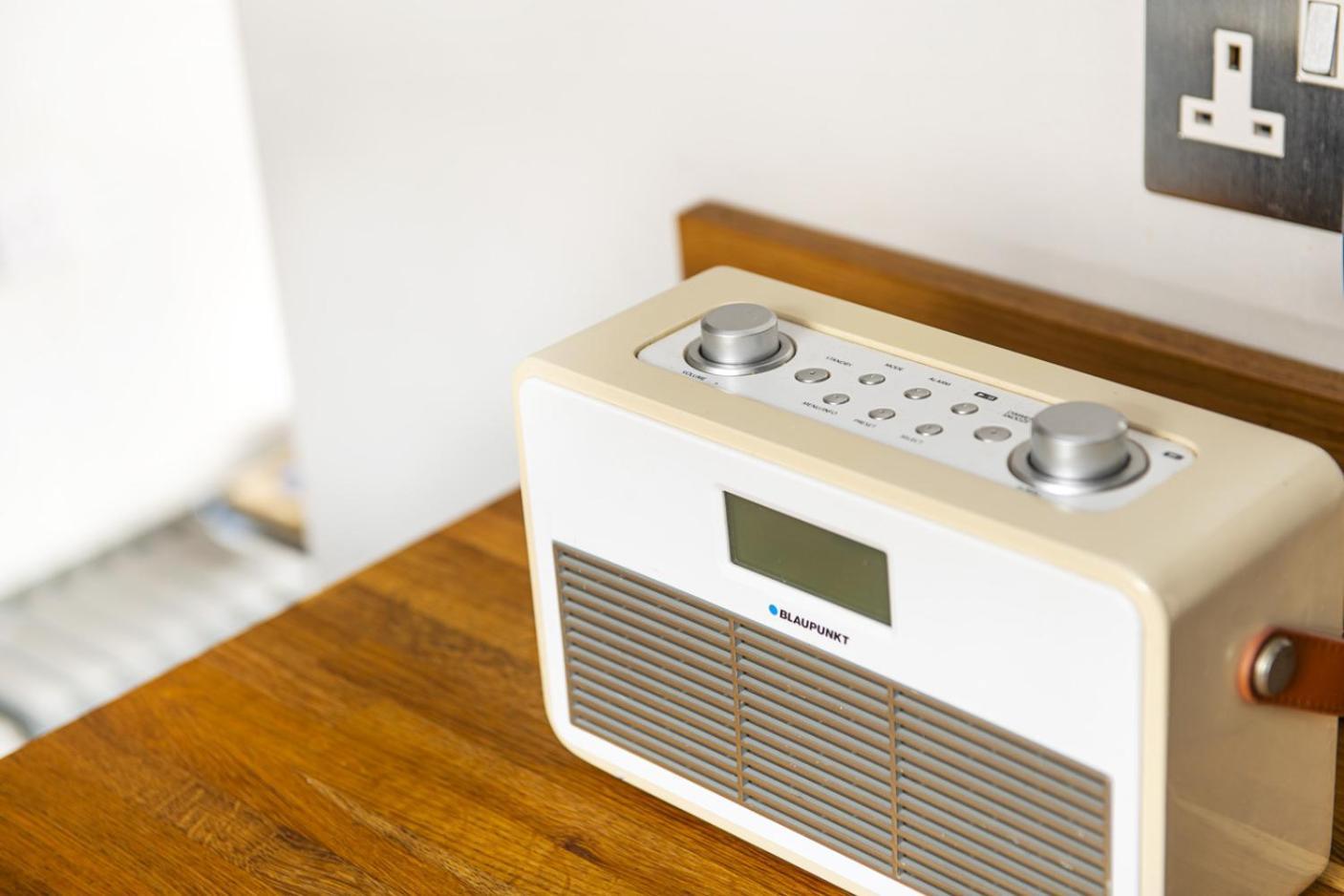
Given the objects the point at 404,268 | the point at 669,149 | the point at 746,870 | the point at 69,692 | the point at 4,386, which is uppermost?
the point at 669,149

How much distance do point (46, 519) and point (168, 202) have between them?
383 mm

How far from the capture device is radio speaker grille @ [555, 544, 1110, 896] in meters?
0.63

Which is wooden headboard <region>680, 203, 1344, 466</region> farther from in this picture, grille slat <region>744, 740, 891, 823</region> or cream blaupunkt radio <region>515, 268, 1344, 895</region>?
grille slat <region>744, 740, 891, 823</region>

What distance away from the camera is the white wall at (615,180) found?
0.82 m

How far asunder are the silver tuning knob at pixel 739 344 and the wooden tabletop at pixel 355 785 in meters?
0.22

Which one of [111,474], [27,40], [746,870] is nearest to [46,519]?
[111,474]

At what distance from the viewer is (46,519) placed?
1881 mm

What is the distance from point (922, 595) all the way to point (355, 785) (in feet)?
1.10

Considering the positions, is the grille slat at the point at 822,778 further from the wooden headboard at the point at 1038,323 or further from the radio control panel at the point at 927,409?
the wooden headboard at the point at 1038,323

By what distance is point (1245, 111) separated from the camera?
2.51 ft

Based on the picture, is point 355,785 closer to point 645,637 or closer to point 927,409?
point 645,637

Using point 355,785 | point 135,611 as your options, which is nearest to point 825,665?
point 355,785

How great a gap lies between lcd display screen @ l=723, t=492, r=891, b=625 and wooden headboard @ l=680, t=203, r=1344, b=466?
265 mm

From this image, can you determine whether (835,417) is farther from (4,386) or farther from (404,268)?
(4,386)
